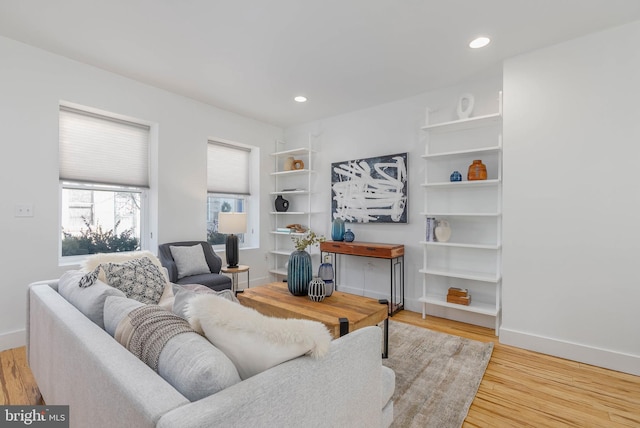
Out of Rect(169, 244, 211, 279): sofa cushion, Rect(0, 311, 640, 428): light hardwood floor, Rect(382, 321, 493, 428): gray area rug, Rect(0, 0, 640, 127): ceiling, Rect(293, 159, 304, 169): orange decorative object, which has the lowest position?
Rect(0, 311, 640, 428): light hardwood floor

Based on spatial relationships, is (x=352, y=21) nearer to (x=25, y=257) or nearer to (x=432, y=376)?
(x=432, y=376)

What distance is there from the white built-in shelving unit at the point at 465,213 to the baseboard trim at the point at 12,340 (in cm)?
388

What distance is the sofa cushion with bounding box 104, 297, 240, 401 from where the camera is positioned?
79cm

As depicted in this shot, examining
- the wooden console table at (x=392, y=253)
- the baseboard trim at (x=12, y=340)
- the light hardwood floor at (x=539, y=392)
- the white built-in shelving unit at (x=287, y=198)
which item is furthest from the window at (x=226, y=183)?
the light hardwood floor at (x=539, y=392)

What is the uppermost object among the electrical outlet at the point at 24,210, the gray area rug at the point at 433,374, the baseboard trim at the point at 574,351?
the electrical outlet at the point at 24,210

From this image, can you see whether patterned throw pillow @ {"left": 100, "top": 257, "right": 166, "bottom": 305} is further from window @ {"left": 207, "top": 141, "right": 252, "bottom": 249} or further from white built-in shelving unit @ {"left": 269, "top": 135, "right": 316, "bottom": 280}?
white built-in shelving unit @ {"left": 269, "top": 135, "right": 316, "bottom": 280}

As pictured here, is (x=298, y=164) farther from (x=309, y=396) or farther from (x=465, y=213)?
(x=309, y=396)

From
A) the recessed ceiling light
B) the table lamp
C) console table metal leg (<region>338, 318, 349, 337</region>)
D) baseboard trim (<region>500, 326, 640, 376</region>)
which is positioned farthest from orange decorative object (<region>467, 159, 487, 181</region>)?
the table lamp

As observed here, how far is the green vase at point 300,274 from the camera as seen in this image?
2.44 m

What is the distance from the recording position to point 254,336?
0.93 meters

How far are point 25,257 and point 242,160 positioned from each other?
2825 mm

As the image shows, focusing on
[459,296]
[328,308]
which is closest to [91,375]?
[328,308]

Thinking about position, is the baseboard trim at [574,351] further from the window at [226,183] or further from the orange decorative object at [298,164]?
the window at [226,183]

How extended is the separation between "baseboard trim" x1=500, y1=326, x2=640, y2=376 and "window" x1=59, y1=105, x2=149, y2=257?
13.6 feet
